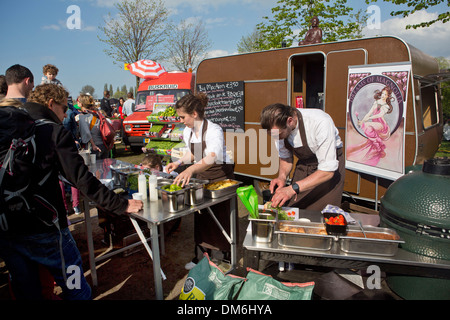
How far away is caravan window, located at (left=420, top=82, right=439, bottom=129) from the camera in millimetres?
4707

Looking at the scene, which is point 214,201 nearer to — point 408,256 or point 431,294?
point 408,256

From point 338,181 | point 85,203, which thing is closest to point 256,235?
point 338,181

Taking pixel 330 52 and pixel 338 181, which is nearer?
pixel 338 181

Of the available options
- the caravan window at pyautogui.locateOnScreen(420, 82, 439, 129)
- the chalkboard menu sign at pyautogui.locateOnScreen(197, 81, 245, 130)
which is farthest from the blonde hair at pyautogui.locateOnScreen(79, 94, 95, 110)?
the caravan window at pyautogui.locateOnScreen(420, 82, 439, 129)

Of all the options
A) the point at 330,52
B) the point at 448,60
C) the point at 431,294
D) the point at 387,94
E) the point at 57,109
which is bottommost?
the point at 431,294

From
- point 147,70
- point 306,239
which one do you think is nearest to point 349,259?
point 306,239

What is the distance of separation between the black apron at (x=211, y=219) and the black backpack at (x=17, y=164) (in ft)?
5.48

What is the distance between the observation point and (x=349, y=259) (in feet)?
6.31

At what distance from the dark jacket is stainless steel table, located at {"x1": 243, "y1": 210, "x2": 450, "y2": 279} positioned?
1.33m

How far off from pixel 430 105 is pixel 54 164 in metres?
5.87

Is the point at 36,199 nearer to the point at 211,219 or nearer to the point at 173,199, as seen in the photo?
the point at 173,199

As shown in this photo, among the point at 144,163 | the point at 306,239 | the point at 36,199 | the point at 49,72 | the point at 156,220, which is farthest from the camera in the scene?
the point at 49,72

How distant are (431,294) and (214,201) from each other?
196 cm

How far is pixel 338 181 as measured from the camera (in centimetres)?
294
